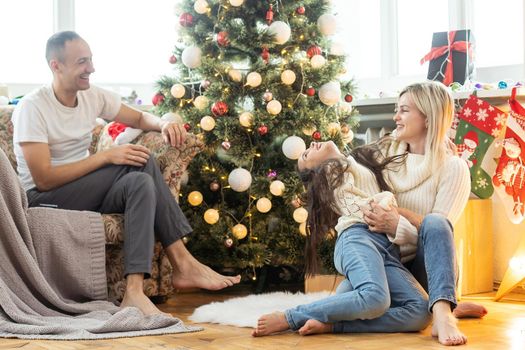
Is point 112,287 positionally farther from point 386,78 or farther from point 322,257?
point 386,78

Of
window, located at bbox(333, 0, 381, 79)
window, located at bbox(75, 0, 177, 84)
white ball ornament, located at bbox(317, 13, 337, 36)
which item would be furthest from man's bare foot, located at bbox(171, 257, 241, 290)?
window, located at bbox(333, 0, 381, 79)

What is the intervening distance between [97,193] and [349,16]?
6.95 feet

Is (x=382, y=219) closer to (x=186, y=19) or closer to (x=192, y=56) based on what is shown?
(x=192, y=56)

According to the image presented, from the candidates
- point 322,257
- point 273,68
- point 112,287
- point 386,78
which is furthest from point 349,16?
point 112,287

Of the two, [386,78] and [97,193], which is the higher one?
[386,78]

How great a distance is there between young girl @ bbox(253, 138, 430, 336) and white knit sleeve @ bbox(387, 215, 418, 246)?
5 centimetres

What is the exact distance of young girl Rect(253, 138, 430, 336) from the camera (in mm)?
2404

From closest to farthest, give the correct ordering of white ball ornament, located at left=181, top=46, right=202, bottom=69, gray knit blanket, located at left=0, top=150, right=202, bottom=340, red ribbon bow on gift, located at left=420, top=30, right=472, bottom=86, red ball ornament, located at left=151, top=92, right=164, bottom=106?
gray knit blanket, located at left=0, top=150, right=202, bottom=340 → white ball ornament, located at left=181, top=46, right=202, bottom=69 → red ball ornament, located at left=151, top=92, right=164, bottom=106 → red ribbon bow on gift, located at left=420, top=30, right=472, bottom=86

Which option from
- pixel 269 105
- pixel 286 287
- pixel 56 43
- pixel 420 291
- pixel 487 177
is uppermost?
pixel 56 43

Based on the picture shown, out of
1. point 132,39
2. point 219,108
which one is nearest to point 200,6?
point 219,108

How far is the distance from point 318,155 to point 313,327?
0.65m

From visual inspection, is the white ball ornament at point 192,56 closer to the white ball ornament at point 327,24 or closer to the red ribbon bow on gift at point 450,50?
the white ball ornament at point 327,24

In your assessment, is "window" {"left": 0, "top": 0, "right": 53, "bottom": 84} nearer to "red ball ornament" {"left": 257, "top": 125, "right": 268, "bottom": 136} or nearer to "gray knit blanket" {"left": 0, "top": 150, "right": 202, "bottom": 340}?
"red ball ornament" {"left": 257, "top": 125, "right": 268, "bottom": 136}

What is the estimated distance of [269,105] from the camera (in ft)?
11.4
